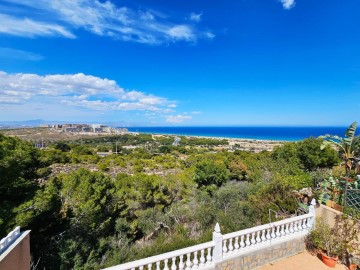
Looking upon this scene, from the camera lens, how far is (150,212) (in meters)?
11.6

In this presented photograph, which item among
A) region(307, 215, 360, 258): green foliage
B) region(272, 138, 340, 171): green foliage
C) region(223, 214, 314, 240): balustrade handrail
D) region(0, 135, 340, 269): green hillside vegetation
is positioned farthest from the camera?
region(272, 138, 340, 171): green foliage

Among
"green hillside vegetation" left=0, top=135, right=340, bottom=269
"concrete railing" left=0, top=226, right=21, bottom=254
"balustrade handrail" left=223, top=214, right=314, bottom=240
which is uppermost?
"concrete railing" left=0, top=226, right=21, bottom=254

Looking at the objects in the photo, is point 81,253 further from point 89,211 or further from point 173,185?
point 173,185

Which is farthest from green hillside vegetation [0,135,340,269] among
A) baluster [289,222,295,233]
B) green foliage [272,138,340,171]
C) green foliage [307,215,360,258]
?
green foliage [272,138,340,171]

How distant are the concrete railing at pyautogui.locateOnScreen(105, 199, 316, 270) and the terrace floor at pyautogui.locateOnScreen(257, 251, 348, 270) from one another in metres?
0.56

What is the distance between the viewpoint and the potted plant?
19.5ft

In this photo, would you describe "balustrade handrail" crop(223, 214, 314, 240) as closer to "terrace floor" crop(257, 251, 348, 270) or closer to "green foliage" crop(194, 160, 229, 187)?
"terrace floor" crop(257, 251, 348, 270)

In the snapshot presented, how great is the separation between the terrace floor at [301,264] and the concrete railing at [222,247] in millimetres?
562

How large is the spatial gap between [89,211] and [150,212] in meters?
3.12

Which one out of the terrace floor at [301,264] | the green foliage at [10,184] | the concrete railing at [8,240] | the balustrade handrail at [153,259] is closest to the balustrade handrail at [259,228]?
the balustrade handrail at [153,259]

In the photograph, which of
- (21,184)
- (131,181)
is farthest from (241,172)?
(21,184)

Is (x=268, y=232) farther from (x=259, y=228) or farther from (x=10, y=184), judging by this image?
(x=10, y=184)

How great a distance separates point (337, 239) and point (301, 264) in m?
1.16

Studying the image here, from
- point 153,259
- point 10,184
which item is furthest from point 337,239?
point 10,184
